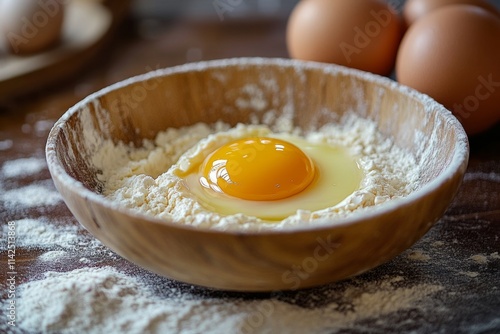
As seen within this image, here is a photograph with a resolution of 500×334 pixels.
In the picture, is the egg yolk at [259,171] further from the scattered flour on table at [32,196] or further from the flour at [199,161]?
the scattered flour on table at [32,196]

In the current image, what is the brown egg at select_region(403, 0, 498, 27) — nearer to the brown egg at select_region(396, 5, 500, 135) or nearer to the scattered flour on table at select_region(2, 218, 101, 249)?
the brown egg at select_region(396, 5, 500, 135)

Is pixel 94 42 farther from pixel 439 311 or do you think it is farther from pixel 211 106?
pixel 439 311

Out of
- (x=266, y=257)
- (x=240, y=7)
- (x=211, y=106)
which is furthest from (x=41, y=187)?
(x=240, y=7)

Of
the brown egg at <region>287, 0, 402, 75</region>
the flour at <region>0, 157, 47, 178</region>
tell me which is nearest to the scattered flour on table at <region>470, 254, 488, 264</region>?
the brown egg at <region>287, 0, 402, 75</region>

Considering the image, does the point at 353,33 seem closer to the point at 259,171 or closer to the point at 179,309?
the point at 259,171

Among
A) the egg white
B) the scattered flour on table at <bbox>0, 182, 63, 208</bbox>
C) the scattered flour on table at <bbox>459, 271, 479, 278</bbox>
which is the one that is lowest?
the scattered flour on table at <bbox>0, 182, 63, 208</bbox>

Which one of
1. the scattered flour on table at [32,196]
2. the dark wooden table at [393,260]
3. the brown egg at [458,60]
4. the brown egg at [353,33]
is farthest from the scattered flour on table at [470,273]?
the scattered flour on table at [32,196]
